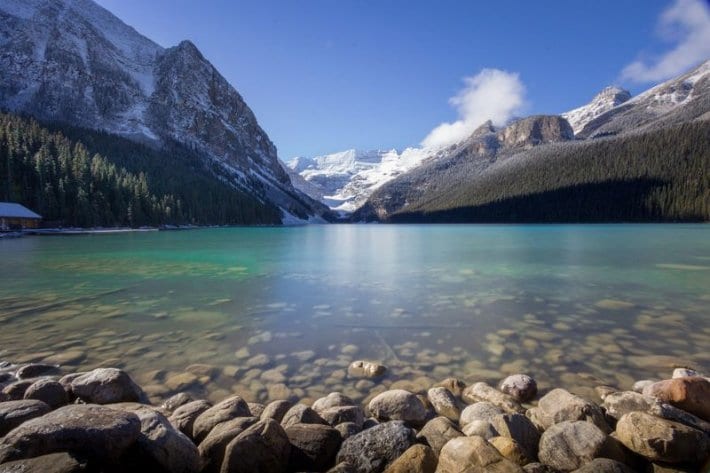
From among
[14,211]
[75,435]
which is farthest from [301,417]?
[14,211]

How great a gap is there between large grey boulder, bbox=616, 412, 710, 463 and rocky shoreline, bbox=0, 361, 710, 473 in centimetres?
1

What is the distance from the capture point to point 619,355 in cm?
790

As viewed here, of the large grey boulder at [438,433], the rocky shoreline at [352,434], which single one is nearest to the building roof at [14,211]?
the rocky shoreline at [352,434]

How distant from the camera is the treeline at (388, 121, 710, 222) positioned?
374 ft

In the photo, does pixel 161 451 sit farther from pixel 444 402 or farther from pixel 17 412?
pixel 444 402

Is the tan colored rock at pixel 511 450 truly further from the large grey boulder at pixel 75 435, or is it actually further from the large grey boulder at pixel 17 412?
the large grey boulder at pixel 17 412

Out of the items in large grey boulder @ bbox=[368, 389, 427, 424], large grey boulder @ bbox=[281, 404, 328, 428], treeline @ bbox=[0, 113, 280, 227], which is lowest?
large grey boulder @ bbox=[368, 389, 427, 424]

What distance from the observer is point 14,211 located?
2470 inches

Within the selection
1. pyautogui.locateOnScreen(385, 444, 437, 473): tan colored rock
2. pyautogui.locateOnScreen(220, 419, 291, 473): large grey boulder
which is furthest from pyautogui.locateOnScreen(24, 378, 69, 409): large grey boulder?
pyautogui.locateOnScreen(385, 444, 437, 473): tan colored rock

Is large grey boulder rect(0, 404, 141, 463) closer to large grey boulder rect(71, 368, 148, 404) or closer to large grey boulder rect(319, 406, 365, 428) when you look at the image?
large grey boulder rect(71, 368, 148, 404)

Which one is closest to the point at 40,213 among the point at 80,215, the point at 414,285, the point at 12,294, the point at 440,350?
the point at 80,215

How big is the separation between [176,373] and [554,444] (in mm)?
6598

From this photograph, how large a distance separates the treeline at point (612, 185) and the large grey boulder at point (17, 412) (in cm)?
14106

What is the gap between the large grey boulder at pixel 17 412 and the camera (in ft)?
13.8
